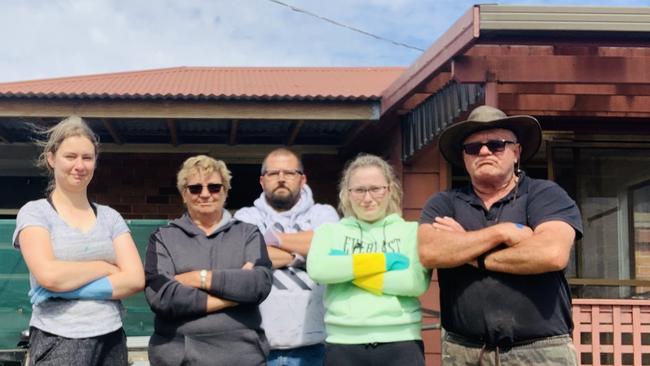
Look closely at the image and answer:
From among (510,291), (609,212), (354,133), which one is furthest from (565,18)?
(609,212)

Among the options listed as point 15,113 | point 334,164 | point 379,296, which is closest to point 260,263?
point 379,296

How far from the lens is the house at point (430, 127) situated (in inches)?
173

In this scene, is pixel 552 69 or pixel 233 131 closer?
pixel 552 69

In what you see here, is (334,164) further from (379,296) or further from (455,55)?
(379,296)

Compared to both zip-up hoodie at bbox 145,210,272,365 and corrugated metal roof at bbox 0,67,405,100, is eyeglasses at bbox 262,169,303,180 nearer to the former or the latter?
zip-up hoodie at bbox 145,210,272,365

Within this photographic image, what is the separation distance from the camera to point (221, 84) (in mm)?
6664

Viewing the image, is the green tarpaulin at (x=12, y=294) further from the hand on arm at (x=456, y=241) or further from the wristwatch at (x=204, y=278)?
the hand on arm at (x=456, y=241)

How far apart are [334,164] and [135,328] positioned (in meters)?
2.64

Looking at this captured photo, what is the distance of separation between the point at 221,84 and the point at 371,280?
4022 millimetres

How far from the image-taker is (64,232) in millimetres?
2959

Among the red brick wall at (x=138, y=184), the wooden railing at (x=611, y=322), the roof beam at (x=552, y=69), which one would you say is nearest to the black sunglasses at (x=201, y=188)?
the roof beam at (x=552, y=69)

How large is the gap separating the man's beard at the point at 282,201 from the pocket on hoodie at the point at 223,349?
690 millimetres

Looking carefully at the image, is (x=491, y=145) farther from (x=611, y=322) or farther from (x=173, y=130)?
(x=173, y=130)

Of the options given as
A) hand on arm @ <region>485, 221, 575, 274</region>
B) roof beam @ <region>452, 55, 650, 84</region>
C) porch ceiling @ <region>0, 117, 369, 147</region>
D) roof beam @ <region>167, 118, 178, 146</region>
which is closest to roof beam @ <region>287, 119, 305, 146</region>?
porch ceiling @ <region>0, 117, 369, 147</region>
